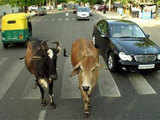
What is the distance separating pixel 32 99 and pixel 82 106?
1611 mm

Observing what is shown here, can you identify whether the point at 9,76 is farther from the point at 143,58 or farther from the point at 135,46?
the point at 143,58

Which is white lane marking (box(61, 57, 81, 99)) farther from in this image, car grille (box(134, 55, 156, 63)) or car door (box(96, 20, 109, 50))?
car grille (box(134, 55, 156, 63))

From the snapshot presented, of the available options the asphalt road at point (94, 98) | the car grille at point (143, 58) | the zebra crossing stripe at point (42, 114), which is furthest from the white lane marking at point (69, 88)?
the car grille at point (143, 58)

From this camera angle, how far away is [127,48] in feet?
28.3

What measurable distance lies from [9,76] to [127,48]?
4.80 metres

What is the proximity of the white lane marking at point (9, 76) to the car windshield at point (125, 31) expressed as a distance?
4.45m

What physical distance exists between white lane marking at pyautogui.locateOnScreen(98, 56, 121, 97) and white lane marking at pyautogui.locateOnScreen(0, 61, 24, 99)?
3.26m

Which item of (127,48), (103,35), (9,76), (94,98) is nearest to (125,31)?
(103,35)

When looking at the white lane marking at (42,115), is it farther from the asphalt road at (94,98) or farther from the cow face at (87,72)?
the cow face at (87,72)

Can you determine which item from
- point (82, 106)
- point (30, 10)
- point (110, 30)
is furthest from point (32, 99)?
Answer: point (30, 10)

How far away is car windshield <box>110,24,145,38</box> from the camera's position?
33.1 feet

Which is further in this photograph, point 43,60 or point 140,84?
point 140,84

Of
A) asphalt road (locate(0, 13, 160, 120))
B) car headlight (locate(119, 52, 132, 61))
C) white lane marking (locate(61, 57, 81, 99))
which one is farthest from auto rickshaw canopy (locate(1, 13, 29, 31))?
car headlight (locate(119, 52, 132, 61))

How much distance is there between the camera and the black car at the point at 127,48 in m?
8.34
